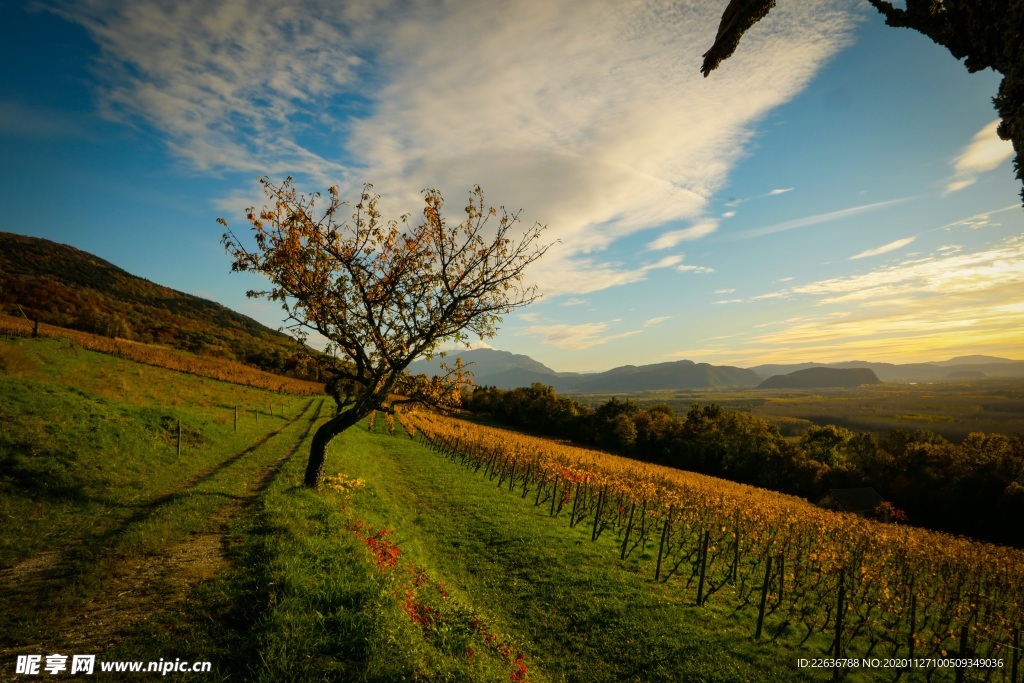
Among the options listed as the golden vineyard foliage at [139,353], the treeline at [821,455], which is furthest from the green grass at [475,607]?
the treeline at [821,455]

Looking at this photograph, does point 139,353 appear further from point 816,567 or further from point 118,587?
point 816,567

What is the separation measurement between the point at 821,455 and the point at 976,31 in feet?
286

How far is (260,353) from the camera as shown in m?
98.1

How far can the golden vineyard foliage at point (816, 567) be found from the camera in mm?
14953

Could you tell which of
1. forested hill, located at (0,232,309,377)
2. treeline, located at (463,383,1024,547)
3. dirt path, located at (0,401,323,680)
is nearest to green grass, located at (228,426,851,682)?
dirt path, located at (0,401,323,680)

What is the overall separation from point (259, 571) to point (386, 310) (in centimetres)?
947

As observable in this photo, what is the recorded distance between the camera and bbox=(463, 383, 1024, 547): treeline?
46906mm

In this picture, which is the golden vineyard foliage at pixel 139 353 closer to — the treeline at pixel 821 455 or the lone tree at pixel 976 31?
the treeline at pixel 821 455

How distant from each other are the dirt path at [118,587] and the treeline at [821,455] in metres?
66.9

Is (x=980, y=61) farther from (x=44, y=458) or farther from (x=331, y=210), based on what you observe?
(x=44, y=458)

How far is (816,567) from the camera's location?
62.9 feet

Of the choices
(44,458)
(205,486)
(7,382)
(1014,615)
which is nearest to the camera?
(44,458)

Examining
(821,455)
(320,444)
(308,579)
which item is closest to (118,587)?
(308,579)

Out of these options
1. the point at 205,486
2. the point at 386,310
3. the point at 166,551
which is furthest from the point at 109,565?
the point at 386,310
